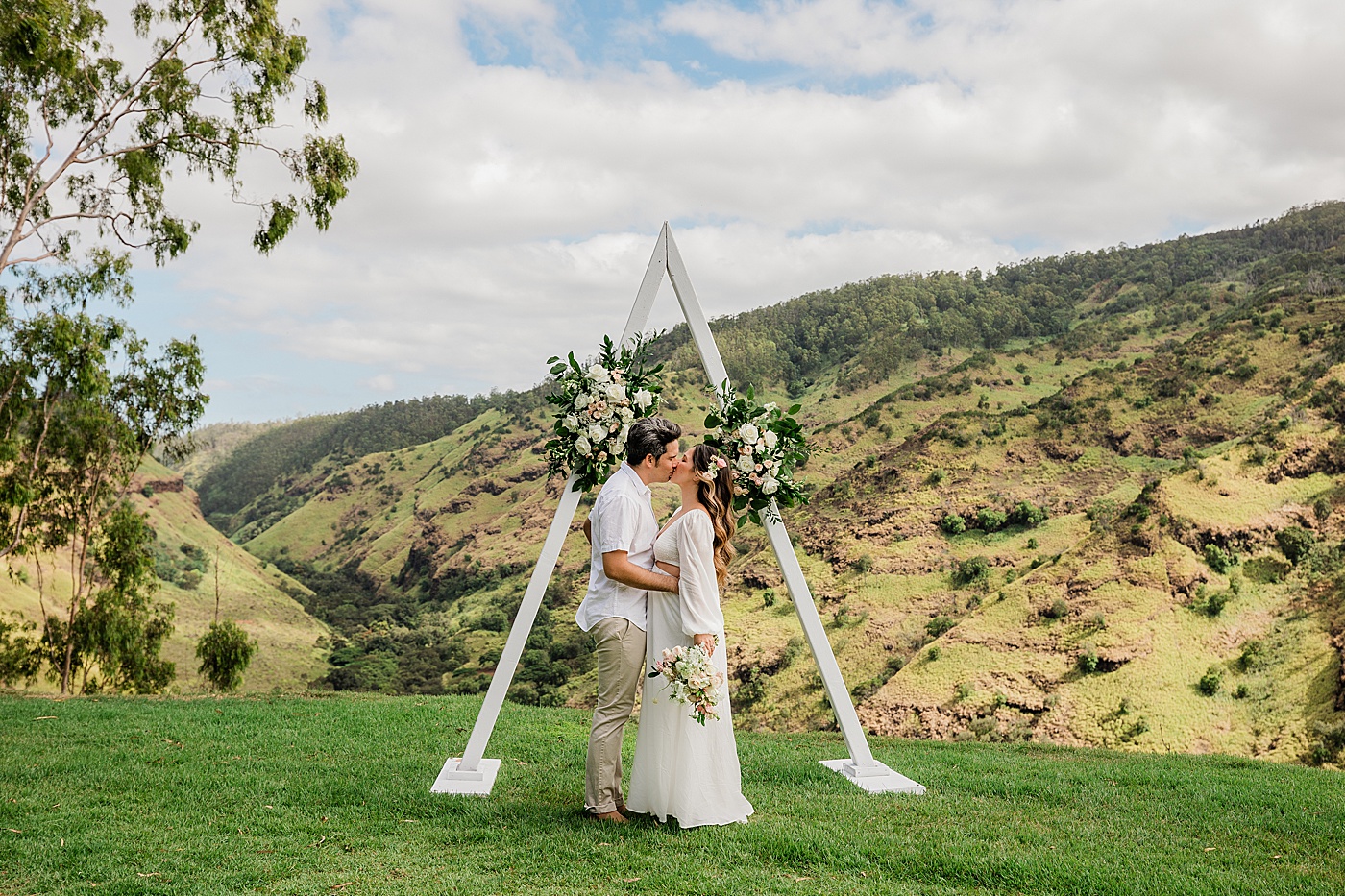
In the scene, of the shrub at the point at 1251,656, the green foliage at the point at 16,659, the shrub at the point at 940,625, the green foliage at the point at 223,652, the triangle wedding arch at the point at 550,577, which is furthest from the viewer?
the shrub at the point at 940,625

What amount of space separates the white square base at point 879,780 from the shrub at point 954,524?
2353 cm

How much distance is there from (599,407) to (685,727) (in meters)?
2.01

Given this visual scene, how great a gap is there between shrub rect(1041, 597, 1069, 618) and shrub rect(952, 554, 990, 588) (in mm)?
4682

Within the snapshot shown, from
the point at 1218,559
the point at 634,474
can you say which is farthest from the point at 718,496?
the point at 1218,559

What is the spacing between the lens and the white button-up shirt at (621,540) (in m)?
4.70

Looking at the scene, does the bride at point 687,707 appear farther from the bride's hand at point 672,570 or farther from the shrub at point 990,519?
the shrub at point 990,519

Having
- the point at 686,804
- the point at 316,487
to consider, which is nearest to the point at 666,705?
the point at 686,804

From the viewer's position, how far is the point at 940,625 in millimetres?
23766

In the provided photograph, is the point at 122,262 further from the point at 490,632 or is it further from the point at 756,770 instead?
the point at 490,632

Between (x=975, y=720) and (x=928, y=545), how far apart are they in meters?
10.2

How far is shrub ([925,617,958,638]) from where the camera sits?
930 inches

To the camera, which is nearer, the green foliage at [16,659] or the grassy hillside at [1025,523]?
the green foliage at [16,659]

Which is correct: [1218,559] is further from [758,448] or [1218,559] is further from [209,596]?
[209,596]

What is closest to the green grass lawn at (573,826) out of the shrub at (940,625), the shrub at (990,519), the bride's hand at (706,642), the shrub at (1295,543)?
the bride's hand at (706,642)
